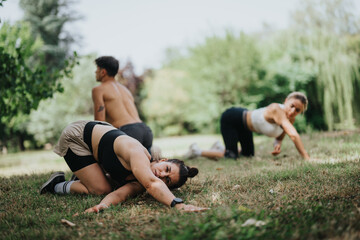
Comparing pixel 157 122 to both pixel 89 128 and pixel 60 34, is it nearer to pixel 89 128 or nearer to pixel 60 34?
pixel 60 34

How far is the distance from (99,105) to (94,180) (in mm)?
1550

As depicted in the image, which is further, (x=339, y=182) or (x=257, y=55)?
(x=257, y=55)

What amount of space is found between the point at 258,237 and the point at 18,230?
175 centimetres

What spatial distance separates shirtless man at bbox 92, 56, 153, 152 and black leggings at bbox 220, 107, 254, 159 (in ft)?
6.19

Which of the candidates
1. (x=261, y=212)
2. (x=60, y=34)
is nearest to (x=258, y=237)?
(x=261, y=212)

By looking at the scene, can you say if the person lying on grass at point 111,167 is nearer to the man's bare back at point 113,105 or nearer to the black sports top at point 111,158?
the black sports top at point 111,158

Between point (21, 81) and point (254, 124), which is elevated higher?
point (21, 81)

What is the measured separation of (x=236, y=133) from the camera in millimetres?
5809

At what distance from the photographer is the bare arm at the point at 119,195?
2.49 metres

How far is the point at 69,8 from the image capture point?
2538 centimetres

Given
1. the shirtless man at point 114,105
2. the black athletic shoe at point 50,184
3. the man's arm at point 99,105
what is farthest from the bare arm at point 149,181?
the man's arm at point 99,105

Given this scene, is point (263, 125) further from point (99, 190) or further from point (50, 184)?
point (50, 184)

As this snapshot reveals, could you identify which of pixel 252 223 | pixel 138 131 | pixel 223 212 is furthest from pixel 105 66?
pixel 252 223

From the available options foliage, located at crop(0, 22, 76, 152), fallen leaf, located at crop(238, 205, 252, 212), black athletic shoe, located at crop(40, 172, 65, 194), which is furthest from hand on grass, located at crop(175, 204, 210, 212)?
foliage, located at crop(0, 22, 76, 152)
